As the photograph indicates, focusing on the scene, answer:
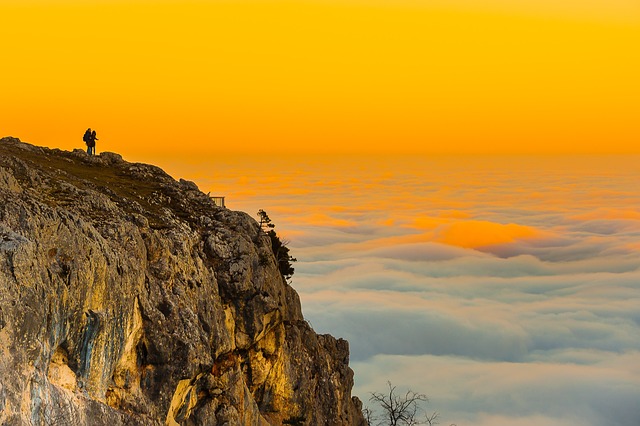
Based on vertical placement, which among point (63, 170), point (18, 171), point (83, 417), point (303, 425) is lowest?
point (83, 417)

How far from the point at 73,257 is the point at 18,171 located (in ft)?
27.3

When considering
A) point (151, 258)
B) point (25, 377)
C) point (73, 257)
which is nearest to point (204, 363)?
point (151, 258)

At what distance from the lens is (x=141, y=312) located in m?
26.9

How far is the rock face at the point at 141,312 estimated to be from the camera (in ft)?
67.7

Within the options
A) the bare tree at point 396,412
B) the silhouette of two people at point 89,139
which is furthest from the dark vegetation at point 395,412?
the silhouette of two people at point 89,139

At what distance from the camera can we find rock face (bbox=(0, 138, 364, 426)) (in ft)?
67.7

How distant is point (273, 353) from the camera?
3694cm

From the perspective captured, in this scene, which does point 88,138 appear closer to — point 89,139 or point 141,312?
point 89,139

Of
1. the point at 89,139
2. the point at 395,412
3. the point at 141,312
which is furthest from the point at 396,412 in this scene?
the point at 141,312

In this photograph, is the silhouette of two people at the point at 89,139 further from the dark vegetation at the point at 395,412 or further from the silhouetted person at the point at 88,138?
the dark vegetation at the point at 395,412

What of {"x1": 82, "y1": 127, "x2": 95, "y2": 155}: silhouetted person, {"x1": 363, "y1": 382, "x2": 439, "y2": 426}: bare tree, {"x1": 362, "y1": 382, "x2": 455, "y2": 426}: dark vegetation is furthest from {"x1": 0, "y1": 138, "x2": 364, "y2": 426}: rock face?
{"x1": 362, "y1": 382, "x2": 455, "y2": 426}: dark vegetation

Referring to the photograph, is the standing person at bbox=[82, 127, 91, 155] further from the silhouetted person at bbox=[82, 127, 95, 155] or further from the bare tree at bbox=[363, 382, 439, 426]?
the bare tree at bbox=[363, 382, 439, 426]

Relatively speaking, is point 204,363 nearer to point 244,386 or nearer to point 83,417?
point 244,386

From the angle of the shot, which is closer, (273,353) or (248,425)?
(248,425)
